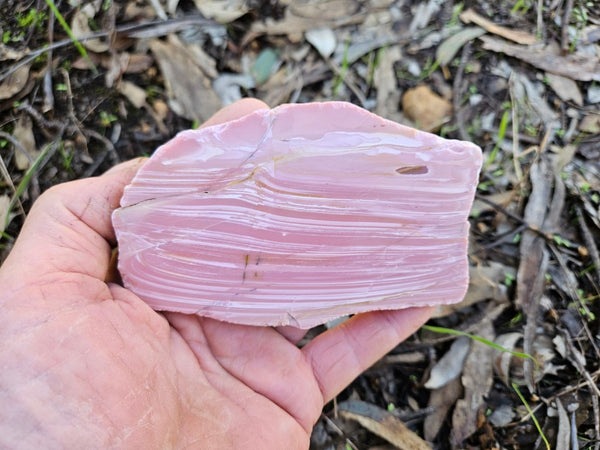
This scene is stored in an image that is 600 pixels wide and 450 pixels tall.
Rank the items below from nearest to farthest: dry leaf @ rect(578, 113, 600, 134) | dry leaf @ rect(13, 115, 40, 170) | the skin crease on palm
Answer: the skin crease on palm
dry leaf @ rect(13, 115, 40, 170)
dry leaf @ rect(578, 113, 600, 134)

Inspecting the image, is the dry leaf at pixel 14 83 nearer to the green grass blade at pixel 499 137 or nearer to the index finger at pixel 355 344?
the index finger at pixel 355 344

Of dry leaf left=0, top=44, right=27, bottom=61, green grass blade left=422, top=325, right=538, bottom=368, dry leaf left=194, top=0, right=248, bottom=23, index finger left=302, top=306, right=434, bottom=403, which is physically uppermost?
dry leaf left=0, top=44, right=27, bottom=61

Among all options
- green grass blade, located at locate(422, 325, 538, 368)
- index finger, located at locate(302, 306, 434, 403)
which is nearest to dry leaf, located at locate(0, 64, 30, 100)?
index finger, located at locate(302, 306, 434, 403)

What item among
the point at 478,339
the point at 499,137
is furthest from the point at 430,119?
the point at 478,339

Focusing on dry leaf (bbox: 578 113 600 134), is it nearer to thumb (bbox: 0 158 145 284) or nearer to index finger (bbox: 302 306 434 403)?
index finger (bbox: 302 306 434 403)

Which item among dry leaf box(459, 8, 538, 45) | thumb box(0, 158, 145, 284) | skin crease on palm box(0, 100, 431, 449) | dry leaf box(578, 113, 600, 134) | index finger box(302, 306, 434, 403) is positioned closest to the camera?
skin crease on palm box(0, 100, 431, 449)

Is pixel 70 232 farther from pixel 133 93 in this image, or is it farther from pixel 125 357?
pixel 133 93

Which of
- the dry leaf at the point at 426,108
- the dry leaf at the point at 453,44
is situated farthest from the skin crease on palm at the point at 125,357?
the dry leaf at the point at 453,44

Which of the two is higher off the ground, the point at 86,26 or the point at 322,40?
the point at 86,26
